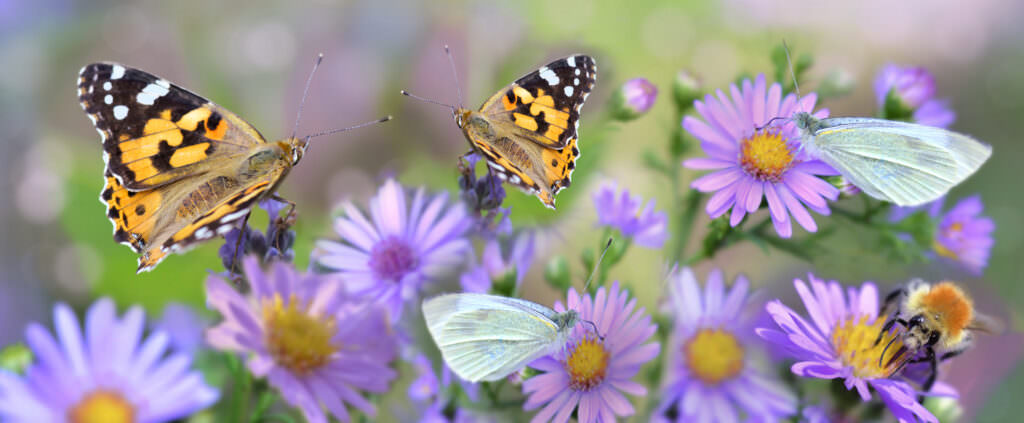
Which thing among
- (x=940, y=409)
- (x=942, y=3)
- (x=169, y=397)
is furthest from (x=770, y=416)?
(x=942, y=3)

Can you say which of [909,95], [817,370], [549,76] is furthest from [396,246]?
[909,95]

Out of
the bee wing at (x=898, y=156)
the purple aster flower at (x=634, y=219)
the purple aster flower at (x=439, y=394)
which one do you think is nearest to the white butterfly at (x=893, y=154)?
the bee wing at (x=898, y=156)

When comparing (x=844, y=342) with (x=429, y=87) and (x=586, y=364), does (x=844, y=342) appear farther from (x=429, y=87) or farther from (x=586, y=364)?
(x=429, y=87)

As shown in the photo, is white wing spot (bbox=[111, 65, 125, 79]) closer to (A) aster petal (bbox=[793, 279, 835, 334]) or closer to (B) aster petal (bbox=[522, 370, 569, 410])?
(B) aster petal (bbox=[522, 370, 569, 410])

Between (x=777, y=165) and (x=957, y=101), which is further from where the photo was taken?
(x=957, y=101)

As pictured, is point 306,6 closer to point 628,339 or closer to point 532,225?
point 532,225

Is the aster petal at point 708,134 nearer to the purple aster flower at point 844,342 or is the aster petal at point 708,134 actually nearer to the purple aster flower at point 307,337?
the purple aster flower at point 844,342
